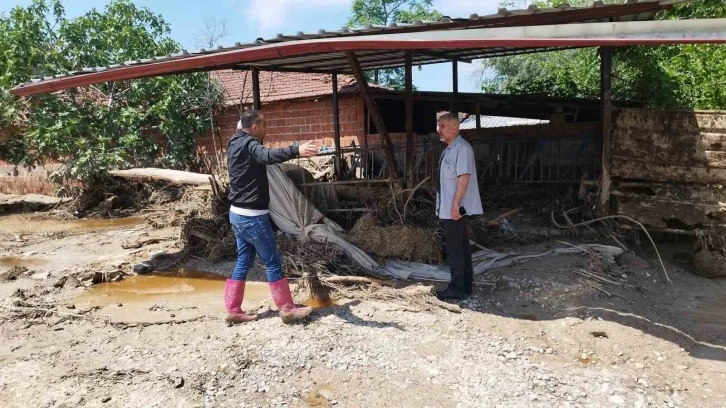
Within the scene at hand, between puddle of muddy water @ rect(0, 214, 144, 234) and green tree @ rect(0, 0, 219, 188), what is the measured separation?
998 mm

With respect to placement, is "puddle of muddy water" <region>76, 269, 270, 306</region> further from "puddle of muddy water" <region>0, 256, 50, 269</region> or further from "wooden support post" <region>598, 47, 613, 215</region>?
"wooden support post" <region>598, 47, 613, 215</region>

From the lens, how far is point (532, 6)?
5.08 meters

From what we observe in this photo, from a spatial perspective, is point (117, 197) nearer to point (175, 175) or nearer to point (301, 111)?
point (175, 175)

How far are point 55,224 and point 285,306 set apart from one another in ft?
29.0

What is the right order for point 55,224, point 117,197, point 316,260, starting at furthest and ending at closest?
1. point 117,197
2. point 55,224
3. point 316,260

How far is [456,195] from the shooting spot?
185 inches

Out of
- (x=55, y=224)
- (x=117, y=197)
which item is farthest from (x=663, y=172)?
(x=55, y=224)

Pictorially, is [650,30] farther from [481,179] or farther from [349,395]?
[481,179]

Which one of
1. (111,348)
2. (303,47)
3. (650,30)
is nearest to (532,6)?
(650,30)

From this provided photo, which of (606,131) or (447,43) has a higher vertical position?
(447,43)

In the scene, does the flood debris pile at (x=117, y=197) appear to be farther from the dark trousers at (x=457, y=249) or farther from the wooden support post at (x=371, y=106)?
the dark trousers at (x=457, y=249)

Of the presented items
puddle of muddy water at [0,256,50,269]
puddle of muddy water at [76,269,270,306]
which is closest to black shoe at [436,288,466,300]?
puddle of muddy water at [76,269,270,306]

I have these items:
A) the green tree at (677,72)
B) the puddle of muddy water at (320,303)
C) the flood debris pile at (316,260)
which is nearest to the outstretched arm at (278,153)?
the puddle of muddy water at (320,303)

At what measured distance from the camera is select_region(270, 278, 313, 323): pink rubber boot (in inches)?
175
